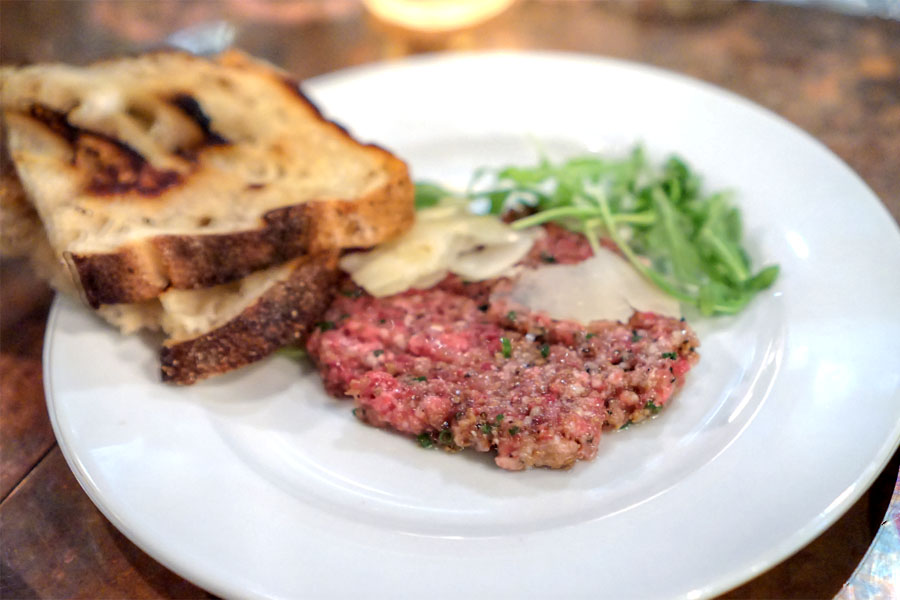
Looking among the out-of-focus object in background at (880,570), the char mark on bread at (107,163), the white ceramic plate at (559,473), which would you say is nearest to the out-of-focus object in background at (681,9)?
the white ceramic plate at (559,473)

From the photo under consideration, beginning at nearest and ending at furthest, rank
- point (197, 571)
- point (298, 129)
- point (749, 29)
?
point (197, 571)
point (298, 129)
point (749, 29)

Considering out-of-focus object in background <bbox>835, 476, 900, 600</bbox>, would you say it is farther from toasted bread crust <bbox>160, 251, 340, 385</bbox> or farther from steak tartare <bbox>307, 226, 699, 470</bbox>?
toasted bread crust <bbox>160, 251, 340, 385</bbox>

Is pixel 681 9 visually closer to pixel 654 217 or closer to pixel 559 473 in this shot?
pixel 654 217

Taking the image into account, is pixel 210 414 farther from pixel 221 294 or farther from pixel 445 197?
pixel 445 197

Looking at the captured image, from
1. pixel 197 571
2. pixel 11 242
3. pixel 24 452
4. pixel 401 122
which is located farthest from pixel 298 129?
pixel 197 571

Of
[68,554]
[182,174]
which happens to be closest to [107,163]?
[182,174]
